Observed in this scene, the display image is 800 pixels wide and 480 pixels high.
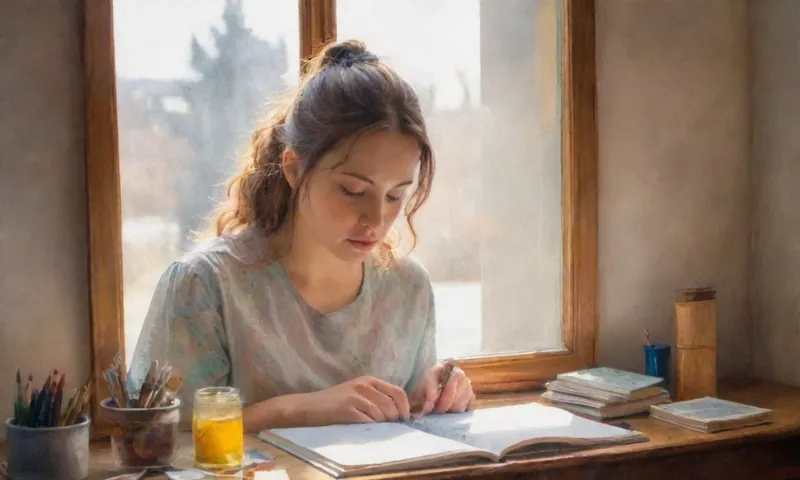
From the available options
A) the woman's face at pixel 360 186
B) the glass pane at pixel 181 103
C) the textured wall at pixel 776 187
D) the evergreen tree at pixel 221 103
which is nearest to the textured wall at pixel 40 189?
the glass pane at pixel 181 103

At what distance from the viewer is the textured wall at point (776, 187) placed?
7.54ft

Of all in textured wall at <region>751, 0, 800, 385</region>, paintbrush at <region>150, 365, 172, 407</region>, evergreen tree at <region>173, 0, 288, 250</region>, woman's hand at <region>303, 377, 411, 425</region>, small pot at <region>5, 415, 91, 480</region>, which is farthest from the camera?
textured wall at <region>751, 0, 800, 385</region>

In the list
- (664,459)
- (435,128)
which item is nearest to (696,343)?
(664,459)

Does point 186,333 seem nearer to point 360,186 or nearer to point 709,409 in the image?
point 360,186

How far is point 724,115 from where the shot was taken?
2.40 meters

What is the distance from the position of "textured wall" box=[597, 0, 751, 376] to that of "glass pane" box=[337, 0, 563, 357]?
128 mm

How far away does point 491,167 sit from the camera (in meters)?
2.28

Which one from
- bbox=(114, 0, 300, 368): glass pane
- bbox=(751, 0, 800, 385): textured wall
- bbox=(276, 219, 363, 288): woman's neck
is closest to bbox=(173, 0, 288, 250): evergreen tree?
bbox=(114, 0, 300, 368): glass pane

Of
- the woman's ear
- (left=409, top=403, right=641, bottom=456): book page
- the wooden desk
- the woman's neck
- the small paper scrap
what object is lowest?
the wooden desk

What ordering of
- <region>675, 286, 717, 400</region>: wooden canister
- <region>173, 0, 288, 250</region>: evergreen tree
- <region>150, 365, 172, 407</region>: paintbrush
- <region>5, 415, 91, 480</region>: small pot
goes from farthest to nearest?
<region>675, 286, 717, 400</region>: wooden canister, <region>173, 0, 288, 250</region>: evergreen tree, <region>150, 365, 172, 407</region>: paintbrush, <region>5, 415, 91, 480</region>: small pot

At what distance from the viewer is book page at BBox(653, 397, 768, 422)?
1916 mm

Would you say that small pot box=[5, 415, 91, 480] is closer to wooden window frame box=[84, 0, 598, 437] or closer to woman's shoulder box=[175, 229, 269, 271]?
woman's shoulder box=[175, 229, 269, 271]

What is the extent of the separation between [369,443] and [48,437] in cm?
50

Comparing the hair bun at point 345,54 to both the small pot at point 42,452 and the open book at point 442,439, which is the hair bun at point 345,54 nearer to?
the open book at point 442,439
